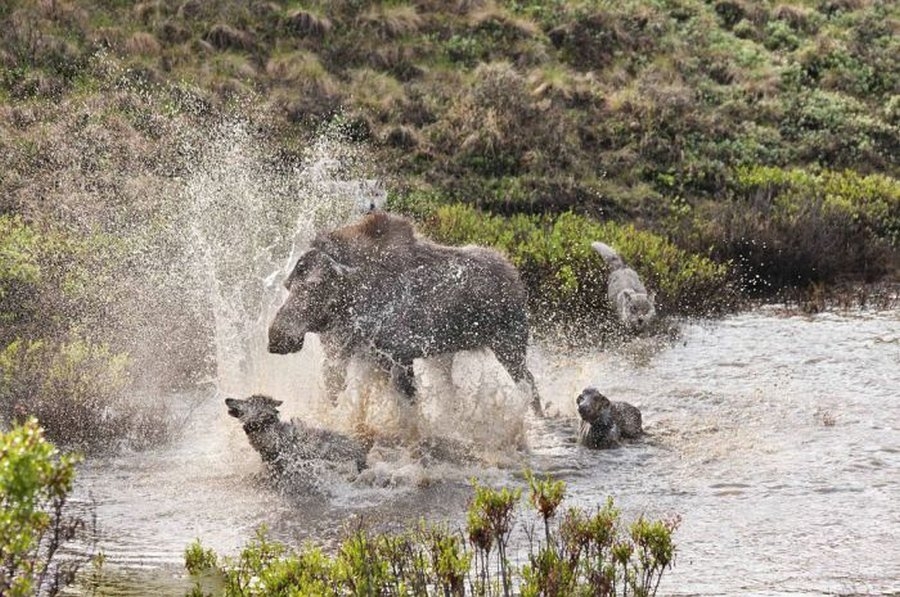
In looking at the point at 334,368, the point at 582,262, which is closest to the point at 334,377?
the point at 334,368

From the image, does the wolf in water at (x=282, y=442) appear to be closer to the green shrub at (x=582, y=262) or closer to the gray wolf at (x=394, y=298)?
the gray wolf at (x=394, y=298)

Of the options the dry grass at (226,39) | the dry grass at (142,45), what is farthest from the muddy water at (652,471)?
the dry grass at (226,39)

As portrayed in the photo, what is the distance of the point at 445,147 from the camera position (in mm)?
21375

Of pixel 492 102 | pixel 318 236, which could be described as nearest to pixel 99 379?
pixel 318 236

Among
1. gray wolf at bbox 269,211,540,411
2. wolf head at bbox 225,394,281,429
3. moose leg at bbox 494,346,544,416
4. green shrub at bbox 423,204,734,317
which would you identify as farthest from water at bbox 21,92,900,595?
green shrub at bbox 423,204,734,317

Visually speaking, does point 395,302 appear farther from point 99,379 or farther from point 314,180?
point 314,180

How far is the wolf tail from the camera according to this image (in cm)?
1509

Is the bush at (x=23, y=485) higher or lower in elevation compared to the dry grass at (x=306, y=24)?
lower

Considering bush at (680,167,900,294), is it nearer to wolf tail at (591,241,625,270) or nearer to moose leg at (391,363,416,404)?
wolf tail at (591,241,625,270)

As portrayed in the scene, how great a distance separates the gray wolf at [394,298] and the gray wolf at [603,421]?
0.98 m

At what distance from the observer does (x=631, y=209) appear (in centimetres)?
1995

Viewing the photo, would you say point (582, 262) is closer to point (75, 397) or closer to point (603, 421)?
point (603, 421)

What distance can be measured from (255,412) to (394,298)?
1645 millimetres

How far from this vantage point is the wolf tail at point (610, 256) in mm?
15090
